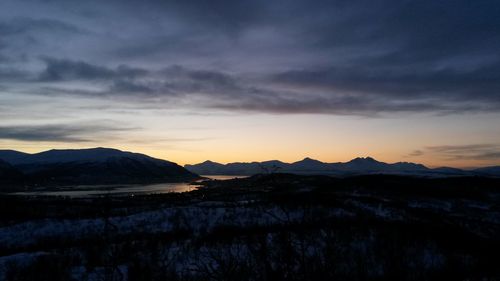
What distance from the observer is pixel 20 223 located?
2814 cm

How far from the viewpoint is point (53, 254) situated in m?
17.9

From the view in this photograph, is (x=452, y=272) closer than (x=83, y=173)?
Yes

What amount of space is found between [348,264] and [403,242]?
5.97m

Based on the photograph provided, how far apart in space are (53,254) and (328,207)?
22588 mm

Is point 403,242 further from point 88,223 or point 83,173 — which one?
point 83,173

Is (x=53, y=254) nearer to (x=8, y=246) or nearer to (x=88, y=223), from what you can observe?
(x=8, y=246)

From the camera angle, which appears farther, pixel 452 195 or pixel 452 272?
pixel 452 195

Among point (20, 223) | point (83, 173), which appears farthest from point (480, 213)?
point (83, 173)

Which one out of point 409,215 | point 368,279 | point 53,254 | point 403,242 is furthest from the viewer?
point 409,215

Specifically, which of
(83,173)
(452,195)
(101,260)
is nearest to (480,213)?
(452,195)

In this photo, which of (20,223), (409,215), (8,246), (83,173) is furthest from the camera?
(83,173)

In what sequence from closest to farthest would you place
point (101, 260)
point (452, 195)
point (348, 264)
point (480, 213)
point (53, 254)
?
point (348, 264) < point (101, 260) < point (53, 254) < point (480, 213) < point (452, 195)

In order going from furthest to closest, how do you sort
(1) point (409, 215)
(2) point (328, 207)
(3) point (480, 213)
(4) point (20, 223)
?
(3) point (480, 213) → (2) point (328, 207) → (1) point (409, 215) → (4) point (20, 223)

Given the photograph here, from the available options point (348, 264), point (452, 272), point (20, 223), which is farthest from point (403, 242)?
point (20, 223)
